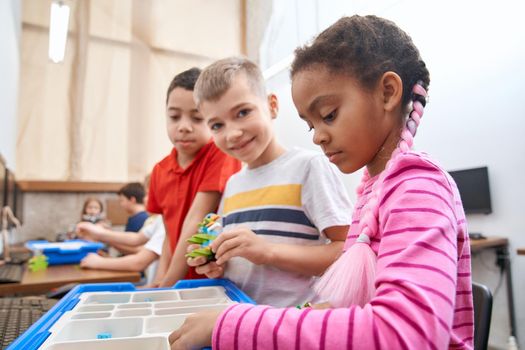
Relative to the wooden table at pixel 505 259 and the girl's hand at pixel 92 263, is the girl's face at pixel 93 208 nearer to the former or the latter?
the girl's hand at pixel 92 263

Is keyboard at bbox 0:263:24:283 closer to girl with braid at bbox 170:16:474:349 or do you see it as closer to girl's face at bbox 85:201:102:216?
girl with braid at bbox 170:16:474:349

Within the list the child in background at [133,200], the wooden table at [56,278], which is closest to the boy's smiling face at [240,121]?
the wooden table at [56,278]

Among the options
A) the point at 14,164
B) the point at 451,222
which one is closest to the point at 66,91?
the point at 14,164

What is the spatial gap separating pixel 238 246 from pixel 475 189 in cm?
246

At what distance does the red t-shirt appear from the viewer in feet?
3.69

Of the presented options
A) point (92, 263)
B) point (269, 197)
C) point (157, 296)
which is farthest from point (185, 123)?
point (92, 263)

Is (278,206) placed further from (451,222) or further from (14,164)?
(14,164)

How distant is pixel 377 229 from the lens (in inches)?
18.3

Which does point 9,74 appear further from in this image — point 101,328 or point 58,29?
point 101,328

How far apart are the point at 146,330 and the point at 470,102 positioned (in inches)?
109

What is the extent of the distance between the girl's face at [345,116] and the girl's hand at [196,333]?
0.27 meters

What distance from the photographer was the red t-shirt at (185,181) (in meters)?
1.13

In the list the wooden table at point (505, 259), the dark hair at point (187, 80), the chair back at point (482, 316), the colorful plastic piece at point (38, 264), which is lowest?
the wooden table at point (505, 259)

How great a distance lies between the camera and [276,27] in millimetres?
3590
